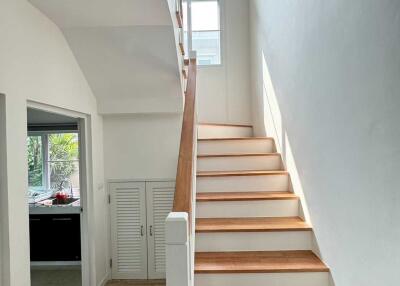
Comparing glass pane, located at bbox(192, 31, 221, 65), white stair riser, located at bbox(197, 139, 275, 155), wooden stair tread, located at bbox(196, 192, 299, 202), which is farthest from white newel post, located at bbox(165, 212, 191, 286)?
glass pane, located at bbox(192, 31, 221, 65)

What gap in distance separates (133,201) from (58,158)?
2012 mm

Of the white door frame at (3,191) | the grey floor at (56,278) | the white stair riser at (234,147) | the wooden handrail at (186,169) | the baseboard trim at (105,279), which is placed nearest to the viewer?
the wooden handrail at (186,169)

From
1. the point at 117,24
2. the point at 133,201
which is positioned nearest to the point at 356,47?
the point at 117,24

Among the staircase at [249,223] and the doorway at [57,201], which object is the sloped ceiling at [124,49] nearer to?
the doorway at [57,201]

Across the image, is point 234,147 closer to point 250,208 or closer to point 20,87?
point 250,208

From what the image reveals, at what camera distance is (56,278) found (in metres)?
4.43

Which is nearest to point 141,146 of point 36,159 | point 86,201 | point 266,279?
point 86,201

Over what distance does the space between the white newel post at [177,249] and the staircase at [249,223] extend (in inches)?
31.6

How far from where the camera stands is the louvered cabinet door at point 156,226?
4094 millimetres

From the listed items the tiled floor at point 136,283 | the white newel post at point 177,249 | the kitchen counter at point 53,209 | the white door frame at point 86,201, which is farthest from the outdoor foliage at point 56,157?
the white newel post at point 177,249

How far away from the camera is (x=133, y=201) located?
162 inches

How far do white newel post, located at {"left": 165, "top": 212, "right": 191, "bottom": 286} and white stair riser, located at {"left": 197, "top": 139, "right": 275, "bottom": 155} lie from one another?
2.17 m

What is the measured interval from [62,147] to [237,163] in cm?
339

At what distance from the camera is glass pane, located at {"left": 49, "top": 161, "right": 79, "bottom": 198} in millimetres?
5410
